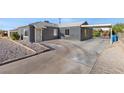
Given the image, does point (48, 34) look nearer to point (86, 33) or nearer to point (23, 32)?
point (23, 32)

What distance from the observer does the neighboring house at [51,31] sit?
6.26 m

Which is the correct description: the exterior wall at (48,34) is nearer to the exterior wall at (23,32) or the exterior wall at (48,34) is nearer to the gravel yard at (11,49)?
the exterior wall at (23,32)

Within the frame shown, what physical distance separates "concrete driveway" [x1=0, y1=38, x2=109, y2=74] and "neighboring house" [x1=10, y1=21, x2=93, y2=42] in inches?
10.0

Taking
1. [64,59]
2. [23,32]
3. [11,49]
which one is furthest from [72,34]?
[11,49]

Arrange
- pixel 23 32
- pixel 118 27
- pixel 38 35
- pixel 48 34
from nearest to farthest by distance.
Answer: pixel 23 32 < pixel 118 27 < pixel 38 35 < pixel 48 34

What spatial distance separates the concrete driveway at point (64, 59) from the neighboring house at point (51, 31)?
26cm

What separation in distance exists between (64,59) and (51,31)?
115cm

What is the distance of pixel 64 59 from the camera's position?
6.37 meters

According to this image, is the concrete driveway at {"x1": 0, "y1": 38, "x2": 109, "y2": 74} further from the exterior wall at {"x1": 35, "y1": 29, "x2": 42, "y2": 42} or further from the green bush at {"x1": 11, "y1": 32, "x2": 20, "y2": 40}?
the green bush at {"x1": 11, "y1": 32, "x2": 20, "y2": 40}

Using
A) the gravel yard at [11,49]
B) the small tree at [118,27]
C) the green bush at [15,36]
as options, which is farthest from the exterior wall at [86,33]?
the green bush at [15,36]

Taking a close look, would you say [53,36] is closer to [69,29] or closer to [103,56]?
[69,29]

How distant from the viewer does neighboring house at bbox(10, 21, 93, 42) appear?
20.5 feet

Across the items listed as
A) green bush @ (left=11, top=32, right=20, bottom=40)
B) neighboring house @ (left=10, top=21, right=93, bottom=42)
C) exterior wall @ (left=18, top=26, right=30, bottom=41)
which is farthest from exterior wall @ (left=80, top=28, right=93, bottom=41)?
green bush @ (left=11, top=32, right=20, bottom=40)
